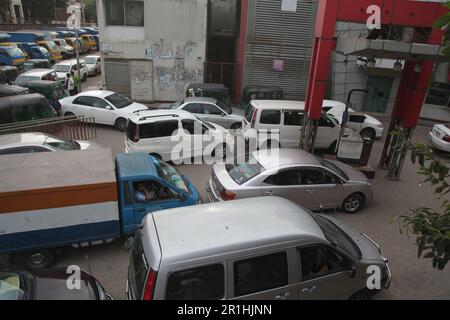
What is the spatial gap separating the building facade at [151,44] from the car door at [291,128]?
7864 mm

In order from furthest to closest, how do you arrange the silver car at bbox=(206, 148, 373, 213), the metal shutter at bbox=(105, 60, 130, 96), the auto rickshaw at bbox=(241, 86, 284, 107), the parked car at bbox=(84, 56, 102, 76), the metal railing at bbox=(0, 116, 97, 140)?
the parked car at bbox=(84, 56, 102, 76) < the metal shutter at bbox=(105, 60, 130, 96) < the auto rickshaw at bbox=(241, 86, 284, 107) < the metal railing at bbox=(0, 116, 97, 140) < the silver car at bbox=(206, 148, 373, 213)

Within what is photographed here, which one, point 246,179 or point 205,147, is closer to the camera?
point 246,179

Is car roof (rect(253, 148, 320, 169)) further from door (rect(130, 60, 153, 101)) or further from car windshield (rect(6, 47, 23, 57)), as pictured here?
car windshield (rect(6, 47, 23, 57))

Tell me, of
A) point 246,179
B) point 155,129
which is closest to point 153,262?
point 246,179

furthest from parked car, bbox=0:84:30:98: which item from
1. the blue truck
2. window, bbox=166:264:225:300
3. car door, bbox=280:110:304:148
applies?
window, bbox=166:264:225:300

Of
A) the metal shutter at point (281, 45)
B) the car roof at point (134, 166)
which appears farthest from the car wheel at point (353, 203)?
the metal shutter at point (281, 45)

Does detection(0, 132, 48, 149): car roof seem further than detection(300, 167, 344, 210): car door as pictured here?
Yes

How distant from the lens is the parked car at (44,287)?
395cm

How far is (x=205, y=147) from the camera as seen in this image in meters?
10.7

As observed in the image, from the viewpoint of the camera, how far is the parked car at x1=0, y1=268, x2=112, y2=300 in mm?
3945

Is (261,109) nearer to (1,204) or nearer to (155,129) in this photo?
(155,129)

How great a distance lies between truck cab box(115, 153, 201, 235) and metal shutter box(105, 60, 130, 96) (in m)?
12.2

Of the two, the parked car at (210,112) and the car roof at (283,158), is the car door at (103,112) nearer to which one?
the parked car at (210,112)
